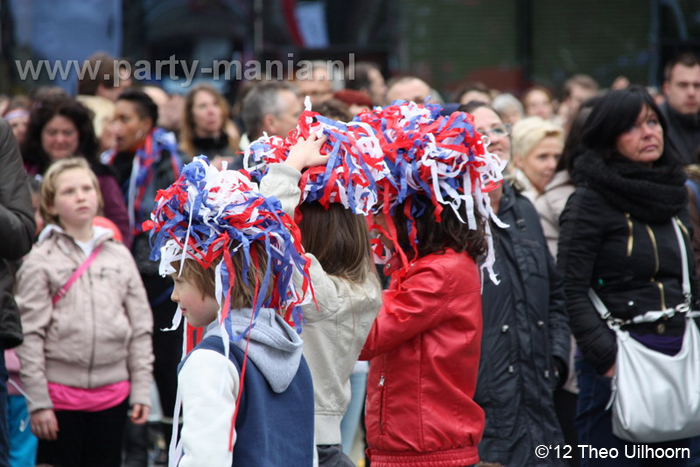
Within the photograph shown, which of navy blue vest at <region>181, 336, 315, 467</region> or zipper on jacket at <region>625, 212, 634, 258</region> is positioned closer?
navy blue vest at <region>181, 336, 315, 467</region>

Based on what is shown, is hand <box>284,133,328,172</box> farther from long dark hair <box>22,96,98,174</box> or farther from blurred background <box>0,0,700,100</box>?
blurred background <box>0,0,700,100</box>

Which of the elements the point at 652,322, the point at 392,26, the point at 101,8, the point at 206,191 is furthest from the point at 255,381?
the point at 392,26

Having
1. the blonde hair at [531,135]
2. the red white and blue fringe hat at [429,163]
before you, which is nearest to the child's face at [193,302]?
the red white and blue fringe hat at [429,163]

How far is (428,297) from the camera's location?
3646 mm

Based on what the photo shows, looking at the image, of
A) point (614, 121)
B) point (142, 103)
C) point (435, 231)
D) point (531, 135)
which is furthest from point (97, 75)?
point (435, 231)

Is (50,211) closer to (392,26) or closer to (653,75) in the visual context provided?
(392,26)

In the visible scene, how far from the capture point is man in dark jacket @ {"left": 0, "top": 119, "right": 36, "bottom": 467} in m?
4.11

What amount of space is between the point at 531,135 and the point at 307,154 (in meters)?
3.41

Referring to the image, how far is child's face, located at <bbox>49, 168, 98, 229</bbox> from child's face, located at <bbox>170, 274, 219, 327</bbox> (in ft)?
8.88

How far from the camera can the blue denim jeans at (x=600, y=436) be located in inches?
182

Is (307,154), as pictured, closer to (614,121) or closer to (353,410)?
(614,121)

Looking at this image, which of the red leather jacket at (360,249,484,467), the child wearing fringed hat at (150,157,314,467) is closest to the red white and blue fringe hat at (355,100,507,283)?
the red leather jacket at (360,249,484,467)

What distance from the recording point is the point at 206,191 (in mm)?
2775

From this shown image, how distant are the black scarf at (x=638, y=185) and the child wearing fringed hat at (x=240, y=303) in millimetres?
2261
